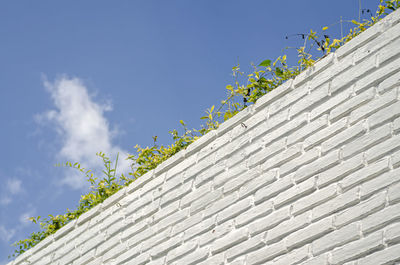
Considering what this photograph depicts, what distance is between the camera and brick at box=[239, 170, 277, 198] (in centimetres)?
332

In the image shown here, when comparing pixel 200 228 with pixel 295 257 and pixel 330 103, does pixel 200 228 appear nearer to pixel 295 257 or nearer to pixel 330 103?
pixel 295 257

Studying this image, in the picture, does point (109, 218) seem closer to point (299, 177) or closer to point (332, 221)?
point (299, 177)

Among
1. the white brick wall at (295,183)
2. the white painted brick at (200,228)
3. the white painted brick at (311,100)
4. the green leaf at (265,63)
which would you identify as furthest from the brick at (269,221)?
the green leaf at (265,63)

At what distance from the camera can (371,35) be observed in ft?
10.6

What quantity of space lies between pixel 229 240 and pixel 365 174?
0.98 metres

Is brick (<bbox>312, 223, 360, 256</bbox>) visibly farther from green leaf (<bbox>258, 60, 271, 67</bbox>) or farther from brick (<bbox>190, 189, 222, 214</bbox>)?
green leaf (<bbox>258, 60, 271, 67</bbox>)

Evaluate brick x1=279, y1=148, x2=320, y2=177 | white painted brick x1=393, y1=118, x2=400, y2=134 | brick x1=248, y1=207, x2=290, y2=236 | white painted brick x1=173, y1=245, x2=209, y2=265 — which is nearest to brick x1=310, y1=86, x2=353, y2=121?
brick x1=279, y1=148, x2=320, y2=177

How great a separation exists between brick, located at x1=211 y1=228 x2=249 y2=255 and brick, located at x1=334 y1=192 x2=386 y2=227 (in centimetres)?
67

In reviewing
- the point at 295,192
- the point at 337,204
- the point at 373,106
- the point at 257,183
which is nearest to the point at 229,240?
the point at 257,183

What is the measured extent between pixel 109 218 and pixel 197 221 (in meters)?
1.11

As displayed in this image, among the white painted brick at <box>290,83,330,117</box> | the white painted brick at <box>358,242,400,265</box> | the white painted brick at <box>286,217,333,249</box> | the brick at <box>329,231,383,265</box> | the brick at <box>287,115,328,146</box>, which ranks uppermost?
the white painted brick at <box>290,83,330,117</box>

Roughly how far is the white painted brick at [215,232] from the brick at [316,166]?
1.80 ft

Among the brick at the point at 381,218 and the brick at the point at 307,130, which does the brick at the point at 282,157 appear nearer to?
the brick at the point at 307,130

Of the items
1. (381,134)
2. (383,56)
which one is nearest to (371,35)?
(383,56)
